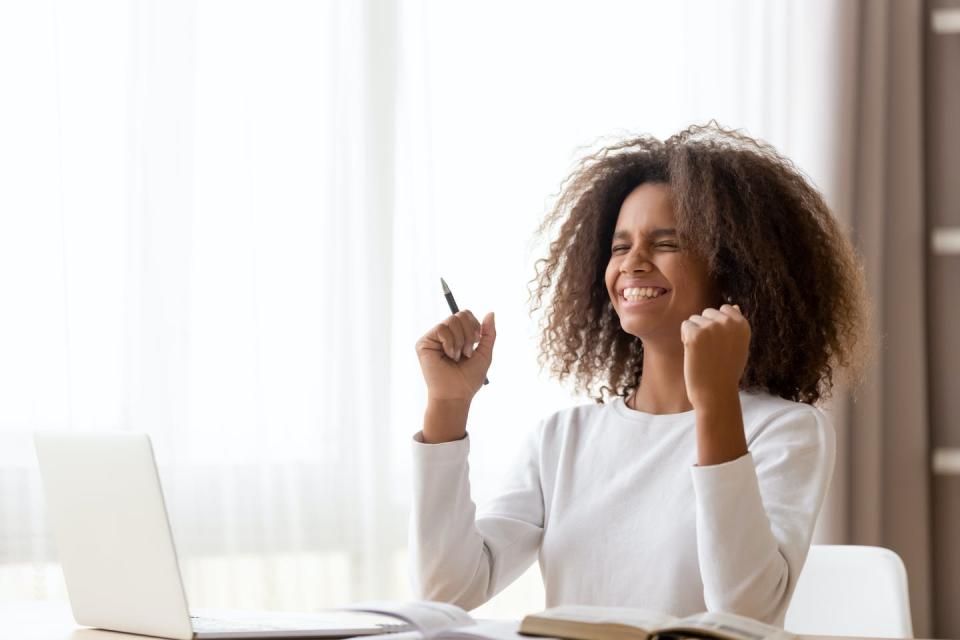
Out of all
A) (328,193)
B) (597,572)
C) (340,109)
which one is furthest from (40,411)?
(597,572)

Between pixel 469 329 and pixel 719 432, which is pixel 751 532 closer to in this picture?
pixel 719 432

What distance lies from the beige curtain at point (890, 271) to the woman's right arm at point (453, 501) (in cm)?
105

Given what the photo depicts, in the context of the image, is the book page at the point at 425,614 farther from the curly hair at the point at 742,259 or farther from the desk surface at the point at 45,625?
the curly hair at the point at 742,259

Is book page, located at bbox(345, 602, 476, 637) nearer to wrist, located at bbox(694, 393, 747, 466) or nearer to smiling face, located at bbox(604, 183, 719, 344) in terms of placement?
wrist, located at bbox(694, 393, 747, 466)

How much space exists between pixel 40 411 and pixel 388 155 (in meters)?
0.93

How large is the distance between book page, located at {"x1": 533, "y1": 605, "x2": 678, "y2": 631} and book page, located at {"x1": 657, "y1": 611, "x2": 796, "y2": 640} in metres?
0.02

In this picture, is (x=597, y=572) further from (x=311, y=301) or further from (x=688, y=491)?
(x=311, y=301)

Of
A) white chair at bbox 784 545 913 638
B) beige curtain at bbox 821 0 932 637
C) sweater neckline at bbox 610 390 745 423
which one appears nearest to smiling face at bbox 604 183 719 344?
sweater neckline at bbox 610 390 745 423

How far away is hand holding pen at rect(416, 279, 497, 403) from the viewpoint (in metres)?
1.51

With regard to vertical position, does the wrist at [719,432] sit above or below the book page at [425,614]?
above

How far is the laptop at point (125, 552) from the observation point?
3.57 feet

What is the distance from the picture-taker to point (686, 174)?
1593 millimetres

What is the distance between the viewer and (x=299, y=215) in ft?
7.97

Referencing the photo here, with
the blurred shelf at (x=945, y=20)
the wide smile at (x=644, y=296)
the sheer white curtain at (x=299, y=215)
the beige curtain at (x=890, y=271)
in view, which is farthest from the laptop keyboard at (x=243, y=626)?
the blurred shelf at (x=945, y=20)
